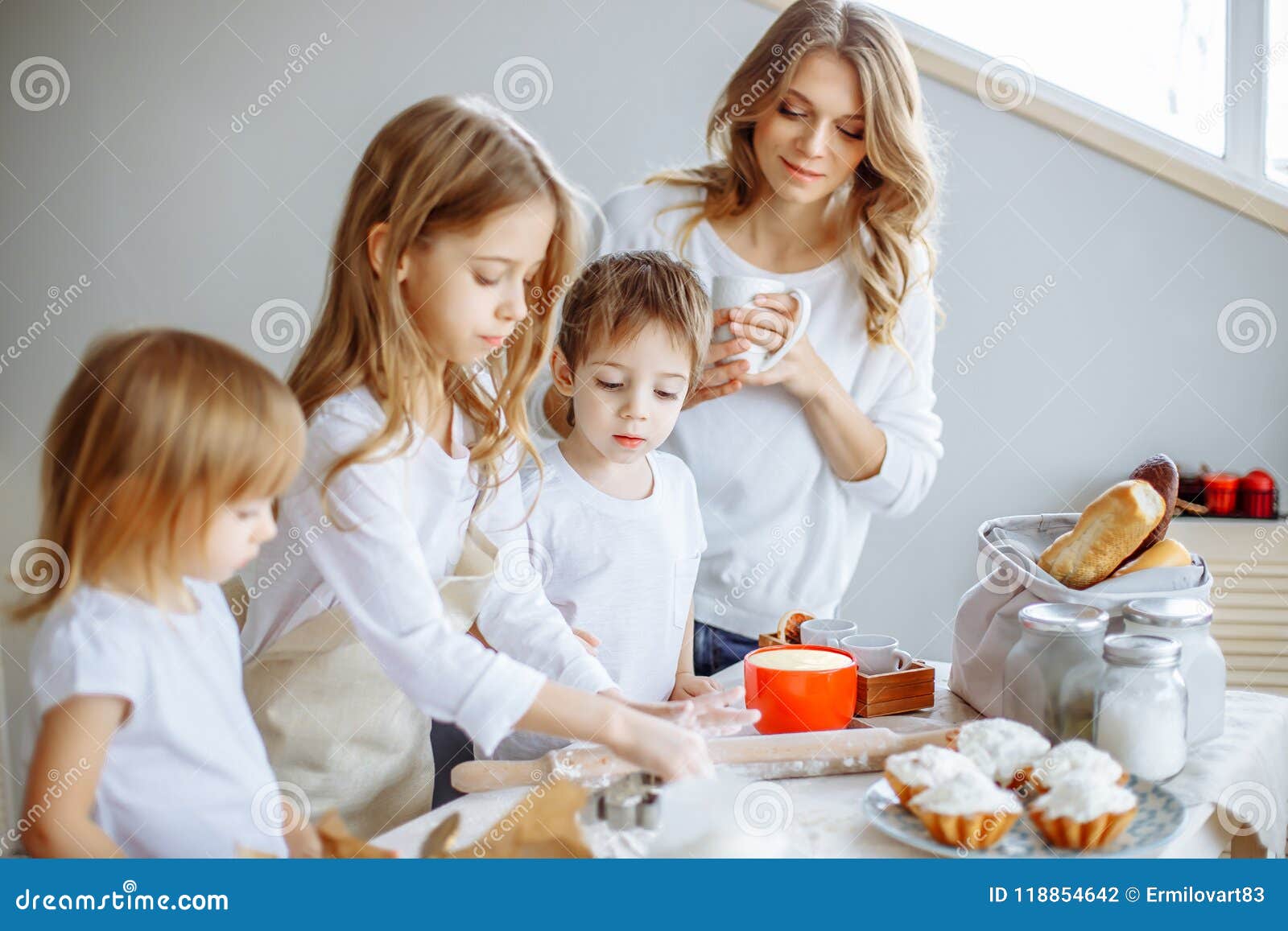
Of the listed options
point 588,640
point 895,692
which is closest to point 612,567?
point 588,640

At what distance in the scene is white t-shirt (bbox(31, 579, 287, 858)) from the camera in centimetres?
66

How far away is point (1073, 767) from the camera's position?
81cm

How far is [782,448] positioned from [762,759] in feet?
1.96

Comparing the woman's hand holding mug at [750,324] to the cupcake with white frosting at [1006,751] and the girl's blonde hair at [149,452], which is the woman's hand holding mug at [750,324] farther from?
the girl's blonde hair at [149,452]

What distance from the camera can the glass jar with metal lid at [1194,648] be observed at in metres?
0.94

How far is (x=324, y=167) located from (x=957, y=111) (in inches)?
49.8

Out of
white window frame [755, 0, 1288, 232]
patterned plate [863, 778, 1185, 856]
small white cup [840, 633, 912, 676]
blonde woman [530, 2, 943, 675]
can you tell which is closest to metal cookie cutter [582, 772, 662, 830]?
patterned plate [863, 778, 1185, 856]

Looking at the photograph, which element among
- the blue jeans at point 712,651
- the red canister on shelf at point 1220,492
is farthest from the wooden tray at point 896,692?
the red canister on shelf at point 1220,492

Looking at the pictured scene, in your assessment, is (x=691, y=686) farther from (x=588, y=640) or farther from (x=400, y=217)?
(x=400, y=217)

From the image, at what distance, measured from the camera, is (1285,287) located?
227 cm

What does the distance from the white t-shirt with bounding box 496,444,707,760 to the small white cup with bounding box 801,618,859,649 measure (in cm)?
17

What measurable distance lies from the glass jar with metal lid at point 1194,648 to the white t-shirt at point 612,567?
501mm

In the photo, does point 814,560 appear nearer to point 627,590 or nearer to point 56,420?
point 627,590
